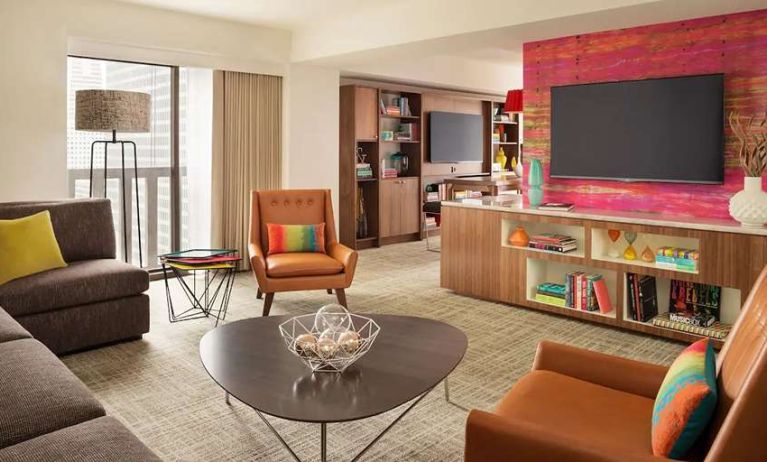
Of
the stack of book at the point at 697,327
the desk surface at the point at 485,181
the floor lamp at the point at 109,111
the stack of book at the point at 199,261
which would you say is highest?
the floor lamp at the point at 109,111

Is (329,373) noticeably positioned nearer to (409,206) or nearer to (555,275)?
(555,275)

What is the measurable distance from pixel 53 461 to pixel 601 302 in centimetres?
374

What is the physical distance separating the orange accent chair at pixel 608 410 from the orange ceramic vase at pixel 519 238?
2616 millimetres

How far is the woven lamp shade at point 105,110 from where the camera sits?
4570mm

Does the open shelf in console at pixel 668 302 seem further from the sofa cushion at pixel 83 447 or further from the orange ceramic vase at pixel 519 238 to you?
the sofa cushion at pixel 83 447

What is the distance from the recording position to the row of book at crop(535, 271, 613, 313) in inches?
175

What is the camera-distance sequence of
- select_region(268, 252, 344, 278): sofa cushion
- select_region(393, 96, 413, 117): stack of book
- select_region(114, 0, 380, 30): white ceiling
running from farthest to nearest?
select_region(393, 96, 413, 117): stack of book, select_region(114, 0, 380, 30): white ceiling, select_region(268, 252, 344, 278): sofa cushion

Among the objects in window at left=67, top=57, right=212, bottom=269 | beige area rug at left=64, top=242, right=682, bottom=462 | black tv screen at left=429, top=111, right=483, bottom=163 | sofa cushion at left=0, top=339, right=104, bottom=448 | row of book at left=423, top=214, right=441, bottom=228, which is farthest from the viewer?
row of book at left=423, top=214, right=441, bottom=228

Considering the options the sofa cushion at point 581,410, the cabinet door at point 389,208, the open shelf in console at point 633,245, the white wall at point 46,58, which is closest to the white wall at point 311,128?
the cabinet door at point 389,208

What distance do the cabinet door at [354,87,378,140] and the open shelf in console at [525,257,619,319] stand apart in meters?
3.35

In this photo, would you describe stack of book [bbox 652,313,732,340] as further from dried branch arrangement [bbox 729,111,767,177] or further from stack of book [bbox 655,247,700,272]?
dried branch arrangement [bbox 729,111,767,177]

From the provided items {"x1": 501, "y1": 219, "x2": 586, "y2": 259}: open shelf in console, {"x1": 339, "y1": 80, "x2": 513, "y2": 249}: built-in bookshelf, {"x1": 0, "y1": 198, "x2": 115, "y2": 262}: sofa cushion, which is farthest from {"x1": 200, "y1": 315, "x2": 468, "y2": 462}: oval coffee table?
{"x1": 339, "y1": 80, "x2": 513, "y2": 249}: built-in bookshelf

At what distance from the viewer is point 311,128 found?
6543 millimetres

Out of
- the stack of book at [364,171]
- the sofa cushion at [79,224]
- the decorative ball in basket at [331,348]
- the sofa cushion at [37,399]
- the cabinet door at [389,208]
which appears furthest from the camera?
the cabinet door at [389,208]
